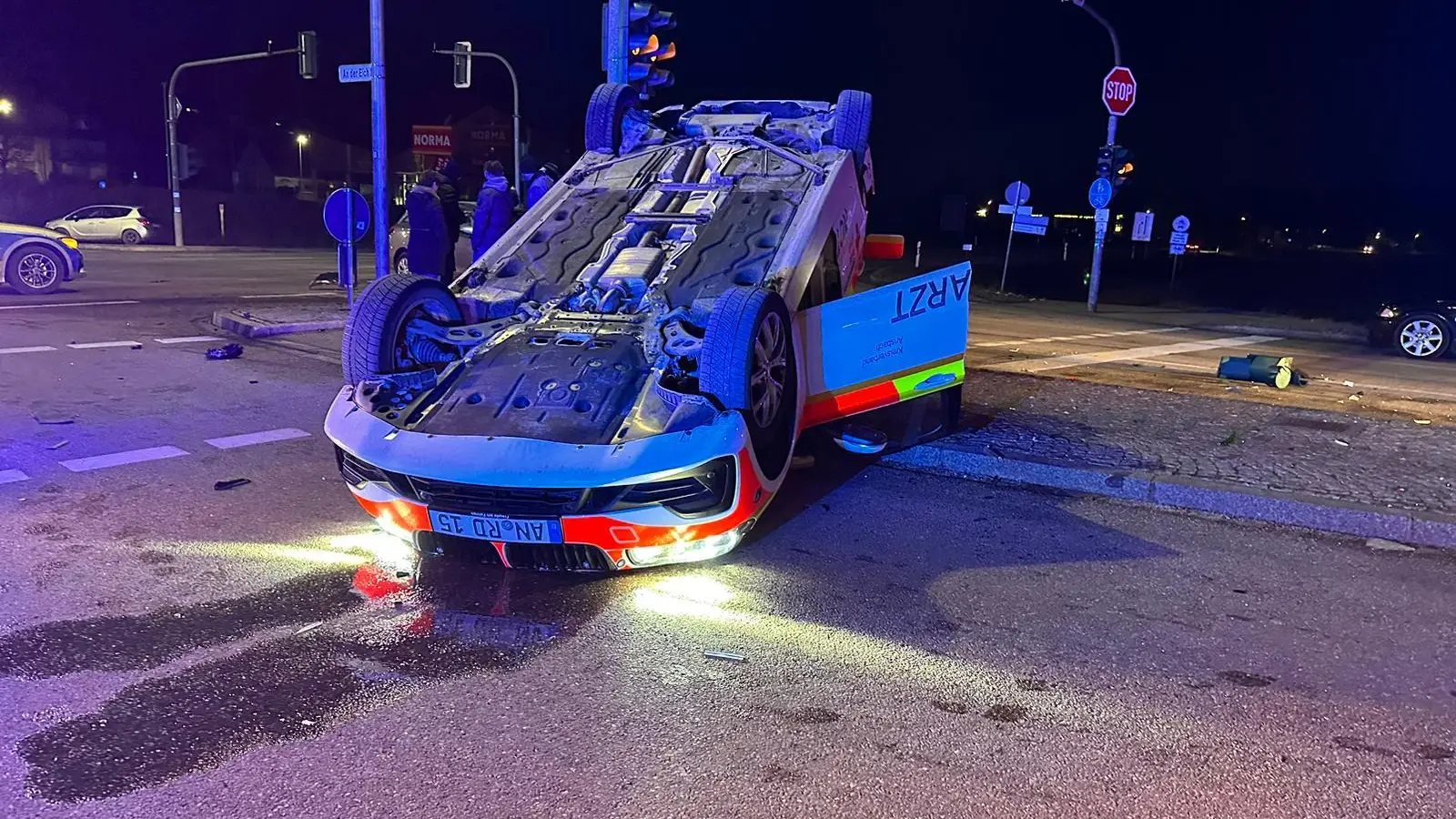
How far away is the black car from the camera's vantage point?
13297mm

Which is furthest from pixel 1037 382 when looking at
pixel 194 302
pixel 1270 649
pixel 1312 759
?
pixel 194 302

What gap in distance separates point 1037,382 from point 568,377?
6056mm

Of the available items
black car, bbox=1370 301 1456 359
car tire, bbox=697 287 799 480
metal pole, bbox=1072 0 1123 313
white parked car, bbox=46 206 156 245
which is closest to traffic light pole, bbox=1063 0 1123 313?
metal pole, bbox=1072 0 1123 313

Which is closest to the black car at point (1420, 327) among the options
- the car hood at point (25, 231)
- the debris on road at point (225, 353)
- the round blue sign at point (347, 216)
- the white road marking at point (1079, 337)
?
the white road marking at point (1079, 337)

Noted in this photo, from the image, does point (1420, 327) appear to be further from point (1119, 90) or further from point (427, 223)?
point (427, 223)

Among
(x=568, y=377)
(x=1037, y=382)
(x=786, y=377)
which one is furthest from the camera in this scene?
(x=1037, y=382)

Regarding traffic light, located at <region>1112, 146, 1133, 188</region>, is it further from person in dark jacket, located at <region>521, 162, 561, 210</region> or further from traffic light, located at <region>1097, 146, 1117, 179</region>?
person in dark jacket, located at <region>521, 162, 561, 210</region>

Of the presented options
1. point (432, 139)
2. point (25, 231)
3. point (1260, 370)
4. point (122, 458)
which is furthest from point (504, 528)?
point (432, 139)

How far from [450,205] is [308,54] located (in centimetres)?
1110

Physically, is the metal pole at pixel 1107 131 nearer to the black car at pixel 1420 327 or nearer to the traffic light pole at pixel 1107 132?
the traffic light pole at pixel 1107 132

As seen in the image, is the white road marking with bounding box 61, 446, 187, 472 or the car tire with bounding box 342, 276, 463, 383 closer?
the car tire with bounding box 342, 276, 463, 383

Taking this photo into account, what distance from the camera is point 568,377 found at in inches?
193

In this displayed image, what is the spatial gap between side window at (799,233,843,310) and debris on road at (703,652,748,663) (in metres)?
2.57

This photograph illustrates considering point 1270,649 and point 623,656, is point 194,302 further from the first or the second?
point 1270,649
